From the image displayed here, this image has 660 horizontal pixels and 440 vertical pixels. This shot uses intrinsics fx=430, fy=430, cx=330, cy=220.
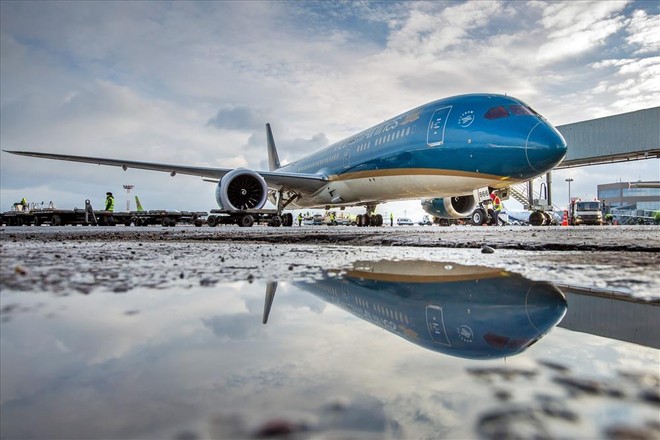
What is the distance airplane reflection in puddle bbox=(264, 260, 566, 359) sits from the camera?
0.83 meters

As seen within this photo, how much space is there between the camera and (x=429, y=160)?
8727 millimetres

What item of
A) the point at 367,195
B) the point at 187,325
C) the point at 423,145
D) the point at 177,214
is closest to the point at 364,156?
the point at 367,195

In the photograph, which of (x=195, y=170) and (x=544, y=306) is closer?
(x=544, y=306)

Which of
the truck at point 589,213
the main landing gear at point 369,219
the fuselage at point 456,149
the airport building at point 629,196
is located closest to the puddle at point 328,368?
the fuselage at point 456,149

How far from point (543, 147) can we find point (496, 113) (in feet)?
3.59

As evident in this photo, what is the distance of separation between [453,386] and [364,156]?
10.7 m

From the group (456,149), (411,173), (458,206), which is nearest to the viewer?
(456,149)

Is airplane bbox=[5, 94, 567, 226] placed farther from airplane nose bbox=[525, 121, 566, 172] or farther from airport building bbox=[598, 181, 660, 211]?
airport building bbox=[598, 181, 660, 211]

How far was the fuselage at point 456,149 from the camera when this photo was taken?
745cm

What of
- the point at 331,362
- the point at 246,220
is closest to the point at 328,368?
the point at 331,362

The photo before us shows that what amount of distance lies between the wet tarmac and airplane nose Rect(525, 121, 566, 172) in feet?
21.3

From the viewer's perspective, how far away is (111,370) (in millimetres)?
671

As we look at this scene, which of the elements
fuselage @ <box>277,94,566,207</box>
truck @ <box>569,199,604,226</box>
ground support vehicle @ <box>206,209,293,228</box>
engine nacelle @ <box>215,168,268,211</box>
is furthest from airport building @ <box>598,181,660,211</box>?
engine nacelle @ <box>215,168,268,211</box>

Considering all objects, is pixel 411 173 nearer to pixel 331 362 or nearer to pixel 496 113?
pixel 496 113
